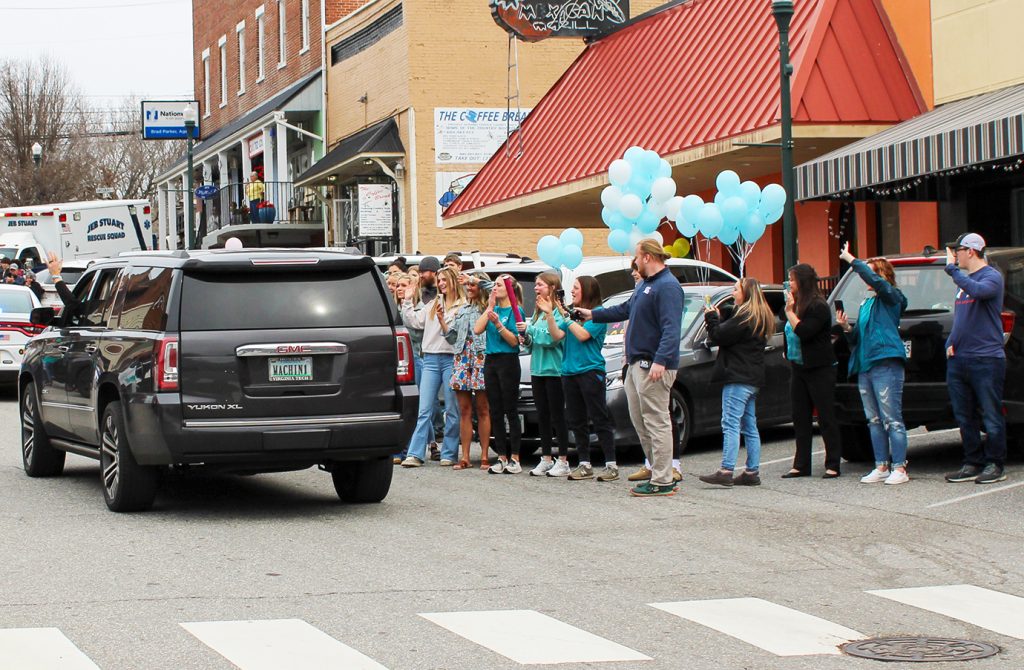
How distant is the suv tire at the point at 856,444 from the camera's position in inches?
532

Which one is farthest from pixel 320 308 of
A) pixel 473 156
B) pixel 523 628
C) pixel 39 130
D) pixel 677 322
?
pixel 39 130

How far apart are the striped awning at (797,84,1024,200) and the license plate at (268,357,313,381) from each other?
7.74 m

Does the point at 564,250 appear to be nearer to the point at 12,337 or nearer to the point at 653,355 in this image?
the point at 653,355

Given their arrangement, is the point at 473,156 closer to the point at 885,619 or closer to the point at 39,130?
the point at 885,619

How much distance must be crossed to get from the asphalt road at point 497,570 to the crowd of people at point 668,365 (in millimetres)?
361

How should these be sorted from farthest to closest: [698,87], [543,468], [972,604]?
[698,87] < [543,468] < [972,604]

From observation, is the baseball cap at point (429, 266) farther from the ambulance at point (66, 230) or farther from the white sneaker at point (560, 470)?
the ambulance at point (66, 230)

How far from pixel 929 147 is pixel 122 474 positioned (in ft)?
30.8

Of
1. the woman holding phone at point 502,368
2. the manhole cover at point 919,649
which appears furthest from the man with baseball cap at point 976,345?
the manhole cover at point 919,649

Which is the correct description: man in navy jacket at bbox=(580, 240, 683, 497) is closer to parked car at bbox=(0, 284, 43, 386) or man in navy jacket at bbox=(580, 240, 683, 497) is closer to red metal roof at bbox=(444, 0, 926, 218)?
red metal roof at bbox=(444, 0, 926, 218)

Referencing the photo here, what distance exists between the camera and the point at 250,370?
10156 millimetres

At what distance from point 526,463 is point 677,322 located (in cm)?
365

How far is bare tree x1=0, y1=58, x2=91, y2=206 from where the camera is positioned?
5984 cm

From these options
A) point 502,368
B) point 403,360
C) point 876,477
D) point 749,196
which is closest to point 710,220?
point 749,196
